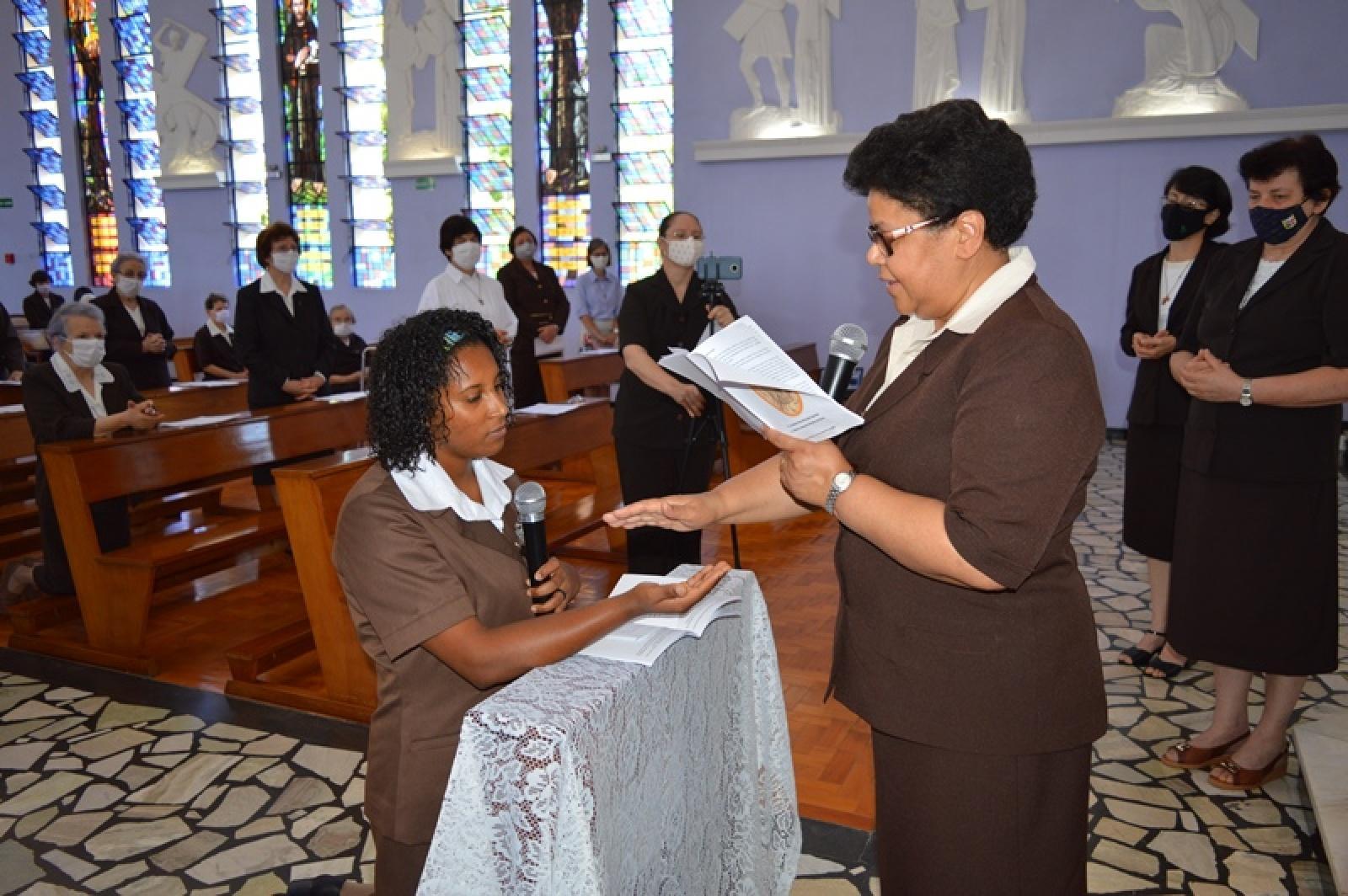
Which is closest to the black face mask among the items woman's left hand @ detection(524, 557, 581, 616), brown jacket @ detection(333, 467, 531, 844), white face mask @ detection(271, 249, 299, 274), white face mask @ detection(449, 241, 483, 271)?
woman's left hand @ detection(524, 557, 581, 616)

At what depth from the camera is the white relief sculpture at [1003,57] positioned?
837cm

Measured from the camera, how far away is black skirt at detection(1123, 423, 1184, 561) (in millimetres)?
3344

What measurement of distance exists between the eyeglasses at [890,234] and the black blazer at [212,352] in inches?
313

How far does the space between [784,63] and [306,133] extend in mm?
6140

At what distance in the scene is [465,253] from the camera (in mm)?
5633

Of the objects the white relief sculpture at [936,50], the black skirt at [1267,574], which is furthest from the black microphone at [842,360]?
the white relief sculpture at [936,50]

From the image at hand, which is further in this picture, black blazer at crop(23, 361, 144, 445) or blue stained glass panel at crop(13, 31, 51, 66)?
blue stained glass panel at crop(13, 31, 51, 66)

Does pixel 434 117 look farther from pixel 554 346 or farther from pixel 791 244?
pixel 791 244

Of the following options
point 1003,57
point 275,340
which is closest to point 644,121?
point 1003,57

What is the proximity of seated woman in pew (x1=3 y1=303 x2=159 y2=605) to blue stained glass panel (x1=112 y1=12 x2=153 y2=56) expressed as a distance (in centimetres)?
1076

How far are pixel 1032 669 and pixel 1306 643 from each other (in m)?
1.80

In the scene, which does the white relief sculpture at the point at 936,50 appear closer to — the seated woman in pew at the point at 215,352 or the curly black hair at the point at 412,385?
the seated woman in pew at the point at 215,352

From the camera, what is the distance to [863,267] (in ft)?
30.6

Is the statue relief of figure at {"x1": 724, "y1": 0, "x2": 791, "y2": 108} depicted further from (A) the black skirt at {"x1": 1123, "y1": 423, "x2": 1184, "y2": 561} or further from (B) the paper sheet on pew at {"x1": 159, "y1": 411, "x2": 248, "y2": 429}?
(A) the black skirt at {"x1": 1123, "y1": 423, "x2": 1184, "y2": 561}
